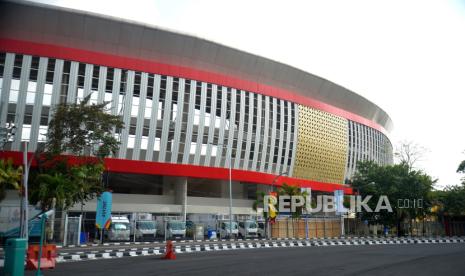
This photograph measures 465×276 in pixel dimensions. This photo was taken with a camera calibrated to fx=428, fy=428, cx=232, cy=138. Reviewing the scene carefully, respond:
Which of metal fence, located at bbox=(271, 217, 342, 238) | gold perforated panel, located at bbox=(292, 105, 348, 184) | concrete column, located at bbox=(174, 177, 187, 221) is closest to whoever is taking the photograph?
metal fence, located at bbox=(271, 217, 342, 238)

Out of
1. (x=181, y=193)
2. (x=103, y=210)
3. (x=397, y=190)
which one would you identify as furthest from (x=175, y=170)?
(x=397, y=190)

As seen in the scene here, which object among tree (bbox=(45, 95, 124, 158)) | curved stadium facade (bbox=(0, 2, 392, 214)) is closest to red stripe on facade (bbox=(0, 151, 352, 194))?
curved stadium facade (bbox=(0, 2, 392, 214))

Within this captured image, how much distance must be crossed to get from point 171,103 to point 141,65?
15.2 feet

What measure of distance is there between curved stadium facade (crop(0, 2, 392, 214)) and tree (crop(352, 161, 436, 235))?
9552 mm

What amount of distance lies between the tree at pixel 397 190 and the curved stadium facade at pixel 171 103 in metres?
9.55

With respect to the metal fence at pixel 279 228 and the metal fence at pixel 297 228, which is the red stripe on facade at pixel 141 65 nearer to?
the metal fence at pixel 279 228

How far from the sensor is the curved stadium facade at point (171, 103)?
37.6 metres

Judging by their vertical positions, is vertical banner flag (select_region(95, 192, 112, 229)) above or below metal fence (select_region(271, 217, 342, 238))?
above

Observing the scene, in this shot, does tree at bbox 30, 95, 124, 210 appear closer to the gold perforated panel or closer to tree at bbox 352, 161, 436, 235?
tree at bbox 352, 161, 436, 235

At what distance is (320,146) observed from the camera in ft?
179

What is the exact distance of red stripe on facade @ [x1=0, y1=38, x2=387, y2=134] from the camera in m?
37.3

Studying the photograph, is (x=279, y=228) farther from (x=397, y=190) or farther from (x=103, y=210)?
(x=103, y=210)

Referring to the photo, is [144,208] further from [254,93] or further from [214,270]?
[214,270]

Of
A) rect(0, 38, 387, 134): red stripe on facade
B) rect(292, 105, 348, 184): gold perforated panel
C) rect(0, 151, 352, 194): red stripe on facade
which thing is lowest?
rect(0, 151, 352, 194): red stripe on facade
